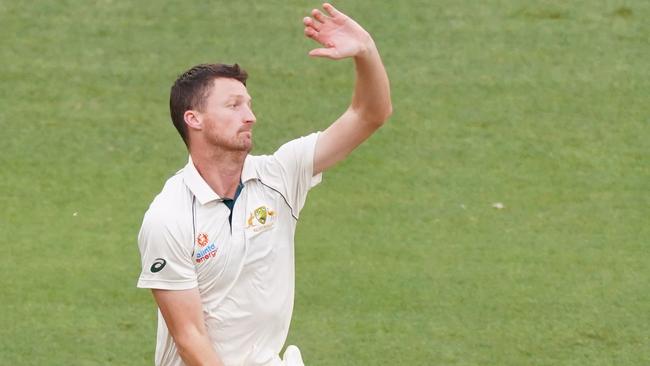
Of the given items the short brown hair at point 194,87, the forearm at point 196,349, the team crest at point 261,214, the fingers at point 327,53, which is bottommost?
the forearm at point 196,349

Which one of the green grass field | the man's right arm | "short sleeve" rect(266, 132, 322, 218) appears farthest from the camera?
the green grass field

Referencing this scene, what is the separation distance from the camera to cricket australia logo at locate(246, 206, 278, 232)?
5488 millimetres

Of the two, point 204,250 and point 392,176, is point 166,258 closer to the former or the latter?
point 204,250

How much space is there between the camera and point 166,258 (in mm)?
5344

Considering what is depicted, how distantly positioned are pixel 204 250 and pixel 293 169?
0.50 metres

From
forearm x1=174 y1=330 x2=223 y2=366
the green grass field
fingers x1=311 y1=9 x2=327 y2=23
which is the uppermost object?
A: fingers x1=311 y1=9 x2=327 y2=23

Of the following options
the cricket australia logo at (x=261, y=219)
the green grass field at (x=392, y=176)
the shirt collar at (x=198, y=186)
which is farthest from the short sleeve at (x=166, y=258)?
the green grass field at (x=392, y=176)

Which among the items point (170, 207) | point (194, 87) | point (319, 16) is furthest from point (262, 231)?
point (319, 16)

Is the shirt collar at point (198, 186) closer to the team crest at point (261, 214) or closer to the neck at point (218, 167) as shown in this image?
the neck at point (218, 167)

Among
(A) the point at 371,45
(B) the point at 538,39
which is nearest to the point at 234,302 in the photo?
(A) the point at 371,45

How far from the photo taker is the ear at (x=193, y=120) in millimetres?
5438

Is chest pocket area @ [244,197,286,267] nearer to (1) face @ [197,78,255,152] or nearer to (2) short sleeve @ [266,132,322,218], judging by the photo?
(2) short sleeve @ [266,132,322,218]

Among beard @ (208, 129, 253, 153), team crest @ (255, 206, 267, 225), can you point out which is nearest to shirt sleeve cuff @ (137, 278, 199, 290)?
team crest @ (255, 206, 267, 225)

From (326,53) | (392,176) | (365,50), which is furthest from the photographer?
(392,176)
